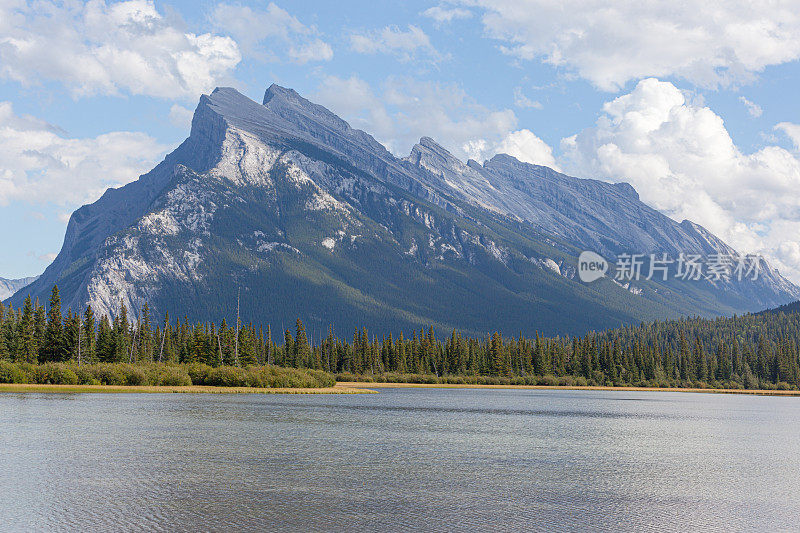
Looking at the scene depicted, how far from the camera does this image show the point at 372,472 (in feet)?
170

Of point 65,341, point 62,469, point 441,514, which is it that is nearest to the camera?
point 441,514

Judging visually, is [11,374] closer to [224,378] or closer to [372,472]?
[224,378]

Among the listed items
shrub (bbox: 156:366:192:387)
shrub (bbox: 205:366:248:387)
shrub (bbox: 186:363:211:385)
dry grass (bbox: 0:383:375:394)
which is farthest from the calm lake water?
shrub (bbox: 186:363:211:385)

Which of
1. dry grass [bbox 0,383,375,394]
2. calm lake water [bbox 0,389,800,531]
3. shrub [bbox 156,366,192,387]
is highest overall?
shrub [bbox 156,366,192,387]

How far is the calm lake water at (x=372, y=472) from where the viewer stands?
38.2 m

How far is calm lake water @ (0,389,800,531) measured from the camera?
125 ft

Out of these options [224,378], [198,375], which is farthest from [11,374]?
[224,378]

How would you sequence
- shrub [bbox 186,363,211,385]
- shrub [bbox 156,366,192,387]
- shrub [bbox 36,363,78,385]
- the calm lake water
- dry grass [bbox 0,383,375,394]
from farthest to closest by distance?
shrub [bbox 186,363,211,385], shrub [bbox 156,366,192,387], shrub [bbox 36,363,78,385], dry grass [bbox 0,383,375,394], the calm lake water

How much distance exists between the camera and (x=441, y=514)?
39344mm

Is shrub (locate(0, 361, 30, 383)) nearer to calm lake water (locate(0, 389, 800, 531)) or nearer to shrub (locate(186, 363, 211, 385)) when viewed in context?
shrub (locate(186, 363, 211, 385))

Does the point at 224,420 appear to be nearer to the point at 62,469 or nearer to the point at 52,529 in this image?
the point at 62,469

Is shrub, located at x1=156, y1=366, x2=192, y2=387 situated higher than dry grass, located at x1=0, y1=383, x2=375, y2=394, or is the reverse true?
shrub, located at x1=156, y1=366, x2=192, y2=387

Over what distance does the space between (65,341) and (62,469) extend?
127498 millimetres

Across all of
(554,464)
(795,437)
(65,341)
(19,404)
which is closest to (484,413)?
(795,437)
